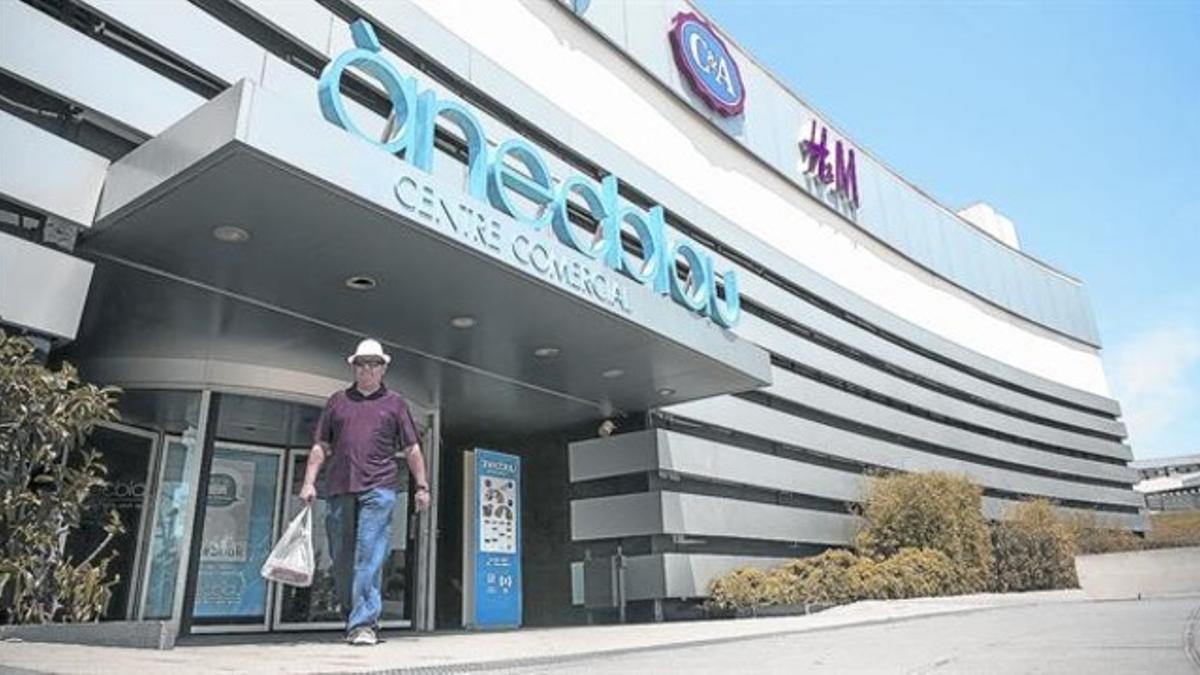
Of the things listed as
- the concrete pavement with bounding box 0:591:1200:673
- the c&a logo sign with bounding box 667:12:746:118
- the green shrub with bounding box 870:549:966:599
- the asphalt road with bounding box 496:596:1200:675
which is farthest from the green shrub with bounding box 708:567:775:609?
the c&a logo sign with bounding box 667:12:746:118

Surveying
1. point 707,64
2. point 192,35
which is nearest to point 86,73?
point 192,35

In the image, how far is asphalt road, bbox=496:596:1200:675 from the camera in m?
3.31

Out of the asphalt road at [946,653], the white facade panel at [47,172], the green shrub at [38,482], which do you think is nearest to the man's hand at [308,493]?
the green shrub at [38,482]

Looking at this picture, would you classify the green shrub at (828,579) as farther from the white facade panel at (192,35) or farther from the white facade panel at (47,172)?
the white facade panel at (47,172)

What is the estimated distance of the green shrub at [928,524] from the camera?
44.1 ft

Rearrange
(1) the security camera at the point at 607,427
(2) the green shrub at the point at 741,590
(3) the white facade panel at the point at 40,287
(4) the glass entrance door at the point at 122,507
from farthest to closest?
(1) the security camera at the point at 607,427 → (2) the green shrub at the point at 741,590 → (4) the glass entrance door at the point at 122,507 → (3) the white facade panel at the point at 40,287

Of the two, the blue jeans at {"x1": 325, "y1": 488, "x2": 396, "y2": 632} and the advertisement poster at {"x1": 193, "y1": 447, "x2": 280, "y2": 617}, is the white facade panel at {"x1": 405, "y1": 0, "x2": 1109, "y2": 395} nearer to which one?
the advertisement poster at {"x1": 193, "y1": 447, "x2": 280, "y2": 617}

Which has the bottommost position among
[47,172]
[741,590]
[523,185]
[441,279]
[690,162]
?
[741,590]

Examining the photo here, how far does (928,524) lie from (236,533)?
11.1 meters

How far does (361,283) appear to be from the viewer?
20.7 feet

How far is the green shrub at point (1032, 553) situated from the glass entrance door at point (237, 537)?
13.1 meters

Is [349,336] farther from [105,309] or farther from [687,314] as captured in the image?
[687,314]

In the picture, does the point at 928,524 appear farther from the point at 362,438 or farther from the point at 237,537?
the point at 362,438

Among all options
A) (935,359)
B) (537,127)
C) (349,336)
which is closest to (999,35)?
(537,127)
